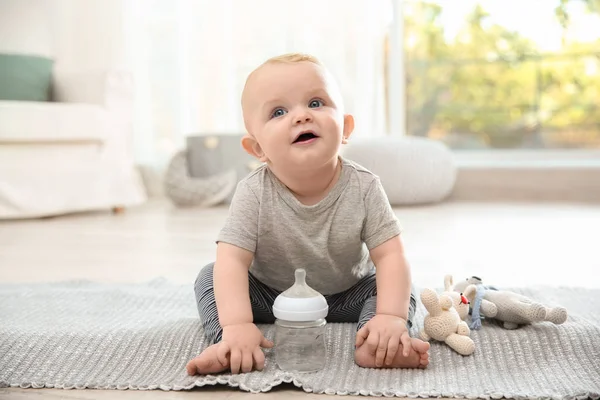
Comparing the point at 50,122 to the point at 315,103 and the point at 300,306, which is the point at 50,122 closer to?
the point at 315,103

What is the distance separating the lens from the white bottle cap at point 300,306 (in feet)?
2.89

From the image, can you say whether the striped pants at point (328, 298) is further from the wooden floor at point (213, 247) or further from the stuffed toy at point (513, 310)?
the wooden floor at point (213, 247)

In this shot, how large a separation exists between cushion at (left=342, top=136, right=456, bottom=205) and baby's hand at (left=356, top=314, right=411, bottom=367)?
2179 millimetres

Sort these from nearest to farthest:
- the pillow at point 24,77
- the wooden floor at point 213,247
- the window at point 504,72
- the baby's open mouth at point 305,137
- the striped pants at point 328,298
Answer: the baby's open mouth at point 305,137, the striped pants at point 328,298, the wooden floor at point 213,247, the pillow at point 24,77, the window at point 504,72

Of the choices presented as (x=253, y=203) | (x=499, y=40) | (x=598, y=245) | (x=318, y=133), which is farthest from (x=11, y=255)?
(x=499, y=40)

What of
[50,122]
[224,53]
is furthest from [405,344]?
[224,53]

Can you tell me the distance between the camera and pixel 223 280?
0.99 meters

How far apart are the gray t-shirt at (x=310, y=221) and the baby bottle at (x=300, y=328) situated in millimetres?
107

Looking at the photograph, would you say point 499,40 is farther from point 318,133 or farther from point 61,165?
point 318,133

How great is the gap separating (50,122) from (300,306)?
2.19 metres

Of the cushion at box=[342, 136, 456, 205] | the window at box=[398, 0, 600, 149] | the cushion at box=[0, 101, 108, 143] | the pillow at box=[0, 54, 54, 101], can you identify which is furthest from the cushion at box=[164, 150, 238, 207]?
the window at box=[398, 0, 600, 149]

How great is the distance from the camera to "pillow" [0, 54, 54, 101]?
3059mm

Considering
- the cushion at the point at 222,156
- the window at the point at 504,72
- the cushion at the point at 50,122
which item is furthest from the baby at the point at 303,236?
the window at the point at 504,72

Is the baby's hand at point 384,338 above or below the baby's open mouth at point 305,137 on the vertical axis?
below
